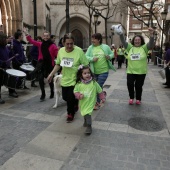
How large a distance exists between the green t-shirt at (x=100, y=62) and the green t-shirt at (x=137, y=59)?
794 mm

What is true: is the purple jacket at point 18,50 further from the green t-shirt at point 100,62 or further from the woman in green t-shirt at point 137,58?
the woman in green t-shirt at point 137,58

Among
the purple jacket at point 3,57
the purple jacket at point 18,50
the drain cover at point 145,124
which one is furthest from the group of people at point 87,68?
the purple jacket at point 18,50

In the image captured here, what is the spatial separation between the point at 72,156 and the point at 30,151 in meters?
0.67

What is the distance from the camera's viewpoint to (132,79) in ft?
19.7

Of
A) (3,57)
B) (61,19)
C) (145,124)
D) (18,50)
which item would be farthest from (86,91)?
(61,19)

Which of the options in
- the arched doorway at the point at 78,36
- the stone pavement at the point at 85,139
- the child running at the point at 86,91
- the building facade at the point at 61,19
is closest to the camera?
the stone pavement at the point at 85,139

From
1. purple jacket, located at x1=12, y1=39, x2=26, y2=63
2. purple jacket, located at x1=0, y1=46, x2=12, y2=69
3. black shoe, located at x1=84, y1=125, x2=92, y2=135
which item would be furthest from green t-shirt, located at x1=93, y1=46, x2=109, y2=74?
purple jacket, located at x1=12, y1=39, x2=26, y2=63

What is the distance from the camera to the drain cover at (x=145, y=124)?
440cm

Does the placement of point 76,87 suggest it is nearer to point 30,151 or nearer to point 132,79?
point 30,151

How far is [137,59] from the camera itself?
574cm

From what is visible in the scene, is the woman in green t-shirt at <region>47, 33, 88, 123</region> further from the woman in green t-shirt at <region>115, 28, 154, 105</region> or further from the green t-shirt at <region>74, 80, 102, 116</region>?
the woman in green t-shirt at <region>115, 28, 154, 105</region>

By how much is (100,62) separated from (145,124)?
1.79 meters

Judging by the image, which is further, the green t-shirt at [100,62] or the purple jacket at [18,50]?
the purple jacket at [18,50]

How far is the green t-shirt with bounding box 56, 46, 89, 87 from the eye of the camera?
171 inches
